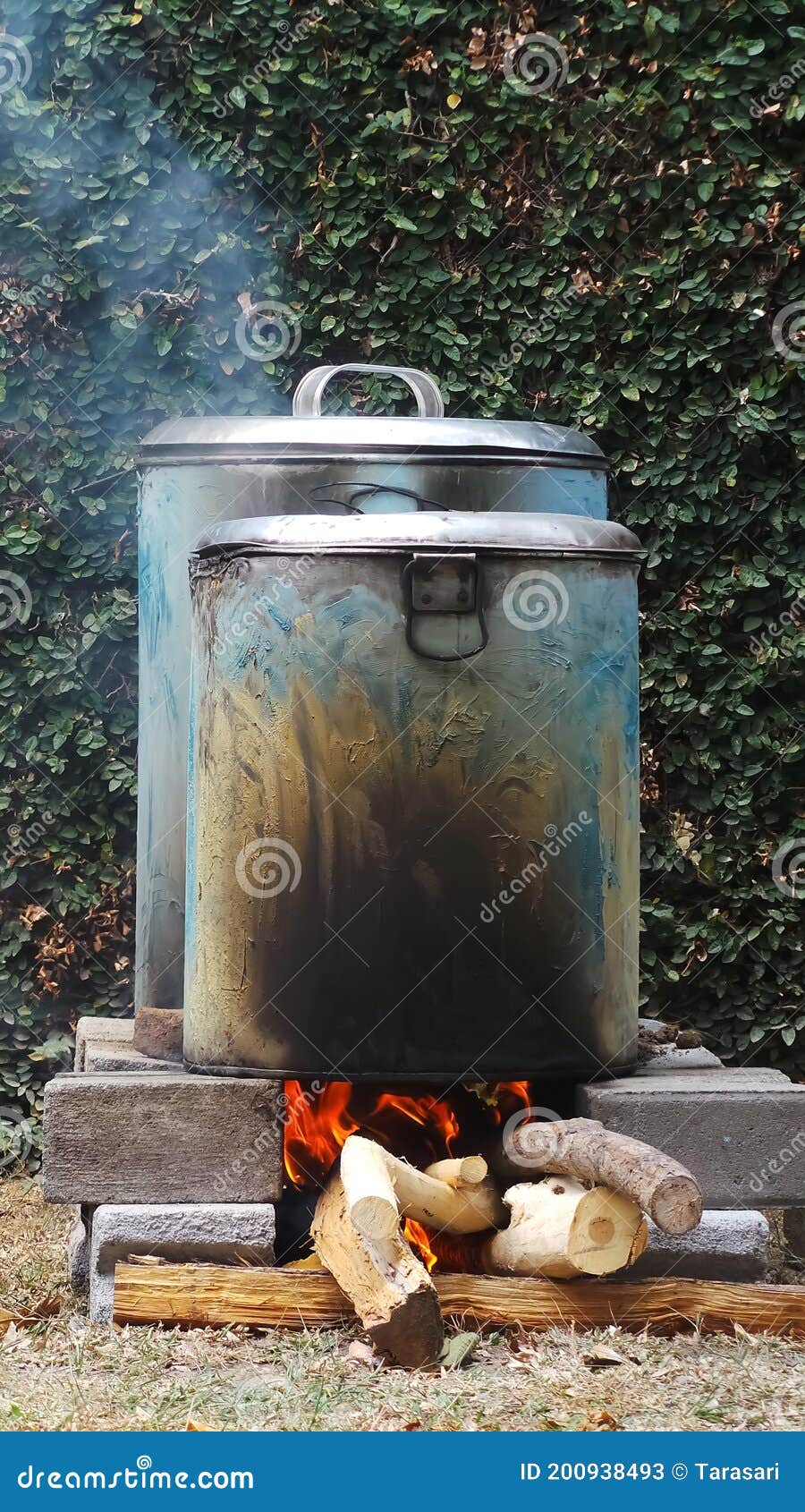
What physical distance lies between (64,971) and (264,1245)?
1.81m

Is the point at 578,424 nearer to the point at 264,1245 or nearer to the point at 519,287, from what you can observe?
the point at 519,287

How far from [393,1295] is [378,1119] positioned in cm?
72

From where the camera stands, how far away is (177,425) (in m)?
3.89

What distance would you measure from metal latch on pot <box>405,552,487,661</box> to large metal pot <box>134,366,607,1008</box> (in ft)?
1.59

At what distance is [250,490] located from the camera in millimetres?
3764

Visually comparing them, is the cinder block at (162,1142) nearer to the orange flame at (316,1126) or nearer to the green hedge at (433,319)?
the orange flame at (316,1126)

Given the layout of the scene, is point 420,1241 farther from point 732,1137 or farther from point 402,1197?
point 732,1137

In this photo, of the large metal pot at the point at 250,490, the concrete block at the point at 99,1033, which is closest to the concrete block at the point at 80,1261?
the concrete block at the point at 99,1033

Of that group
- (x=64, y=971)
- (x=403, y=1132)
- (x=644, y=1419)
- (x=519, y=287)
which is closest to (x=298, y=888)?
(x=403, y=1132)

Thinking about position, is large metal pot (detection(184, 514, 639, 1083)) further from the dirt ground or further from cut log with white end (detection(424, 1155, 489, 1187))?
the dirt ground

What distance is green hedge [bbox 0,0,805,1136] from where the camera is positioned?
470 centimetres

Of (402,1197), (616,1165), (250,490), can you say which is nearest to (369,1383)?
(402,1197)

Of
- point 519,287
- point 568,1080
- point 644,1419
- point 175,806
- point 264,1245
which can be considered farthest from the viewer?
point 519,287

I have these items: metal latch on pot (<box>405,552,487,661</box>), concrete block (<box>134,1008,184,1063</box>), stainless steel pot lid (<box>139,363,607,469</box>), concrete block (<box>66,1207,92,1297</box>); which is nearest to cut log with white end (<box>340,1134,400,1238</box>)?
concrete block (<box>134,1008,184,1063</box>)
